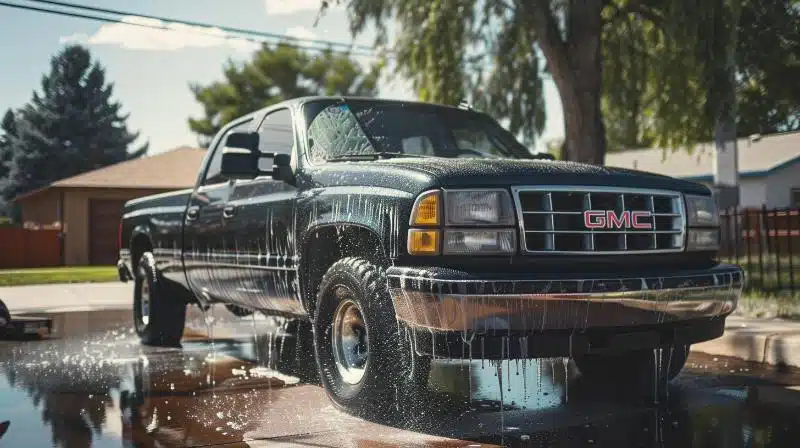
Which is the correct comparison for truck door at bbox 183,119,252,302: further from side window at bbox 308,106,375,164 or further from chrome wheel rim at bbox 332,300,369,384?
chrome wheel rim at bbox 332,300,369,384

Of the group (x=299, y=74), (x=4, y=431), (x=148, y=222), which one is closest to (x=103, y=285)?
(x=148, y=222)

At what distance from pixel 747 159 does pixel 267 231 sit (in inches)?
1064

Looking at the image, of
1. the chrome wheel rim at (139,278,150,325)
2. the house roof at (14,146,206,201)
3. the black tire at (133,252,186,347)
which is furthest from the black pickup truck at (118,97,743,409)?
the house roof at (14,146,206,201)

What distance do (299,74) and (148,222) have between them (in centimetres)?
5183

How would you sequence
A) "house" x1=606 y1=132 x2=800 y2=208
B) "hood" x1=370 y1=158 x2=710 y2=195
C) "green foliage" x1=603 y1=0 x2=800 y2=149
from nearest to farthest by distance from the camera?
"hood" x1=370 y1=158 x2=710 y2=195 < "green foliage" x1=603 y1=0 x2=800 y2=149 < "house" x1=606 y1=132 x2=800 y2=208

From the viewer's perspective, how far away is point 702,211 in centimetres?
529

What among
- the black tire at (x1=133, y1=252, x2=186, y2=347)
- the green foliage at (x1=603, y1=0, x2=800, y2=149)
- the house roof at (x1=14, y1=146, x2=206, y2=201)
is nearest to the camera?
the black tire at (x1=133, y1=252, x2=186, y2=347)

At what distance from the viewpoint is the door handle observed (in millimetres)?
6625

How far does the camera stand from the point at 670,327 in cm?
481

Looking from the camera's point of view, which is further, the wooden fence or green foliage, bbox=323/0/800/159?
the wooden fence

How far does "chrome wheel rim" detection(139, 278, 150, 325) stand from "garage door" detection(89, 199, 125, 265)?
79.1ft

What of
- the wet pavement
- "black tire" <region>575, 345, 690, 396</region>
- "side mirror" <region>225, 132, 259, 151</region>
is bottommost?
the wet pavement

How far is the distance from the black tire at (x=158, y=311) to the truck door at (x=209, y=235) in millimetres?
770

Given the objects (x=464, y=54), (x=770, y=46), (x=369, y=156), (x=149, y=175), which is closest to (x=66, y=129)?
(x=149, y=175)
